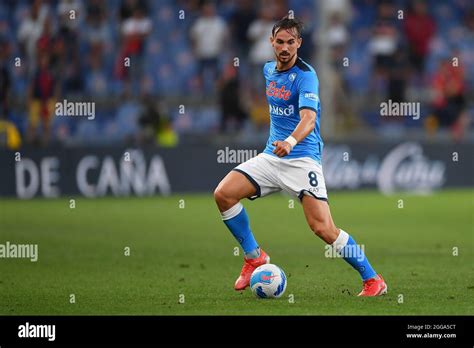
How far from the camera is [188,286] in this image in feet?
37.3

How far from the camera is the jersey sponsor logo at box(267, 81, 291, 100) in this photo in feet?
34.3

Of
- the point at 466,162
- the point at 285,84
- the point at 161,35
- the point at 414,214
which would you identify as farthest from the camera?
the point at 161,35

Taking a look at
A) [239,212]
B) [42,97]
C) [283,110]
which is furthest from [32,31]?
[283,110]

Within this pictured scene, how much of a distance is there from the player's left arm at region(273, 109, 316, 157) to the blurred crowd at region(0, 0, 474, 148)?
13400mm

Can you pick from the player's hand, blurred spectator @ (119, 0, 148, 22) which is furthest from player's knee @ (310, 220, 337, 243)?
blurred spectator @ (119, 0, 148, 22)

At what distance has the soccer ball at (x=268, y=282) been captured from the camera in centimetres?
1036

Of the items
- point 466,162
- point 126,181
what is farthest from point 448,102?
point 126,181

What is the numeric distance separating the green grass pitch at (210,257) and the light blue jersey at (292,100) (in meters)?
1.36

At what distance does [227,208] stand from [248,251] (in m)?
0.52

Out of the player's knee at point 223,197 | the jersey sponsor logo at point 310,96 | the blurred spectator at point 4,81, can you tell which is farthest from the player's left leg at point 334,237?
the blurred spectator at point 4,81

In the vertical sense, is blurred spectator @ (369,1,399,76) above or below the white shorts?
above

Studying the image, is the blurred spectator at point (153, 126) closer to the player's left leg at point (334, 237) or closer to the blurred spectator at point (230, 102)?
the blurred spectator at point (230, 102)

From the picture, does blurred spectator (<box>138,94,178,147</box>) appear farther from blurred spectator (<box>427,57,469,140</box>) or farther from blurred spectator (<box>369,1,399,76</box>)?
blurred spectator (<box>427,57,469,140</box>)
